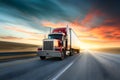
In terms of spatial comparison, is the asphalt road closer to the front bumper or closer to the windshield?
the front bumper

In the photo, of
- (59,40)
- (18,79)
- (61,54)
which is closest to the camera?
(18,79)

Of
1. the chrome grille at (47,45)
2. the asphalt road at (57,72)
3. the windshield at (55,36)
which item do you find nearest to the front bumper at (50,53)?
the chrome grille at (47,45)

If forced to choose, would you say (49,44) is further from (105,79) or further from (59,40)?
(105,79)

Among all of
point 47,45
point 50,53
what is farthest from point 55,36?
point 50,53

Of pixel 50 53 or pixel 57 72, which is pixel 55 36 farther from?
pixel 57 72

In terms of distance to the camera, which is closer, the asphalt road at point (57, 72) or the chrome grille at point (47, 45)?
the asphalt road at point (57, 72)

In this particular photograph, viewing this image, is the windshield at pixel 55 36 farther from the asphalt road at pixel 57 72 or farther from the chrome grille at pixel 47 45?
the asphalt road at pixel 57 72

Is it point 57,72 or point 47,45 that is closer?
point 57,72

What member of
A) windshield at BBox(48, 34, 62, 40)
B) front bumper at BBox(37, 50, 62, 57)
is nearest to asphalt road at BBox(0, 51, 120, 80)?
front bumper at BBox(37, 50, 62, 57)

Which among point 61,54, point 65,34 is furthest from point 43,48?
point 65,34

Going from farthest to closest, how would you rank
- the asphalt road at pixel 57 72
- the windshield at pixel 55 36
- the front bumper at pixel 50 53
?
the windshield at pixel 55 36 < the front bumper at pixel 50 53 < the asphalt road at pixel 57 72

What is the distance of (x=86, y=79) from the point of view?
7.41m

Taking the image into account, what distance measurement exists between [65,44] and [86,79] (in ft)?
45.2

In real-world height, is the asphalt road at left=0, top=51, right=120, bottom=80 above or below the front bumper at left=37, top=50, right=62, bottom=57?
below
